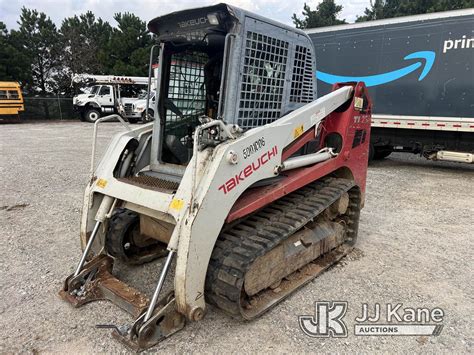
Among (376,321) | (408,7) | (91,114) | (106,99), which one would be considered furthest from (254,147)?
(408,7)

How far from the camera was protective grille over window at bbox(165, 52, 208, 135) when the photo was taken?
394 centimetres

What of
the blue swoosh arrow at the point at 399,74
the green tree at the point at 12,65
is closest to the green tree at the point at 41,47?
the green tree at the point at 12,65

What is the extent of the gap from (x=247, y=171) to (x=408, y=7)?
32.0 meters

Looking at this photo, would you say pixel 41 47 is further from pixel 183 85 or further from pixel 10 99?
pixel 183 85

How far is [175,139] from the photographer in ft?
12.8

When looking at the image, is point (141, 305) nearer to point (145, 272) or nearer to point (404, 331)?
point (145, 272)

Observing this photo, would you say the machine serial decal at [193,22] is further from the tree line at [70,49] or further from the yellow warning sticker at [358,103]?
the tree line at [70,49]

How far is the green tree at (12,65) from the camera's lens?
28.5 metres

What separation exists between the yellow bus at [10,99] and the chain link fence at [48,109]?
2464 mm

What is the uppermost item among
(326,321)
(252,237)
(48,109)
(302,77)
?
(302,77)

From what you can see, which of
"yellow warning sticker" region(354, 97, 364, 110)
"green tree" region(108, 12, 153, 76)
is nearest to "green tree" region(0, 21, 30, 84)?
"green tree" region(108, 12, 153, 76)

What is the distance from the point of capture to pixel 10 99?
75.0 feet

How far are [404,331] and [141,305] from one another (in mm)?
2002

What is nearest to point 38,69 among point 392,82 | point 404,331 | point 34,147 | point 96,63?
point 96,63
